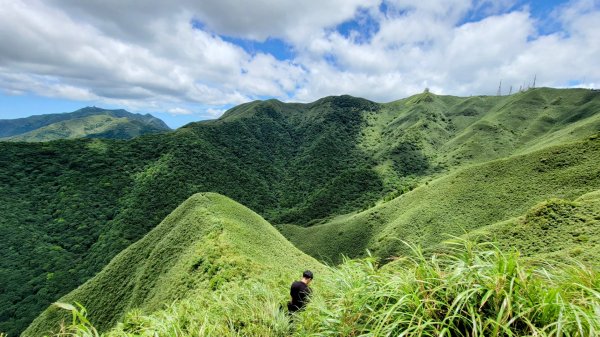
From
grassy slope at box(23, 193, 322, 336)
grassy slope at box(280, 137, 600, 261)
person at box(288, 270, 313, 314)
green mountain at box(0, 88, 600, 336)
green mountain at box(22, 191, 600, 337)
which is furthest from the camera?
green mountain at box(0, 88, 600, 336)

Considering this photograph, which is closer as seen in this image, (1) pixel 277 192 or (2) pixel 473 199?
(2) pixel 473 199

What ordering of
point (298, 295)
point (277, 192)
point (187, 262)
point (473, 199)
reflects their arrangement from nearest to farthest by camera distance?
point (298, 295)
point (187, 262)
point (473, 199)
point (277, 192)

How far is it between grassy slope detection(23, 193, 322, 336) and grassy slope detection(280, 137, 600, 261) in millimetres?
16891

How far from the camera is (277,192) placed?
196m

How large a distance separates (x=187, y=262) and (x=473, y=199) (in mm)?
66992

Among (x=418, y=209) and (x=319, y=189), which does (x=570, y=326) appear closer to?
(x=418, y=209)

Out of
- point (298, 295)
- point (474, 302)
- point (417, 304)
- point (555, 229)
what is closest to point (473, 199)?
point (555, 229)

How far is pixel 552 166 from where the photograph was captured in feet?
227

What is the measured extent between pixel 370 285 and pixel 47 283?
408ft

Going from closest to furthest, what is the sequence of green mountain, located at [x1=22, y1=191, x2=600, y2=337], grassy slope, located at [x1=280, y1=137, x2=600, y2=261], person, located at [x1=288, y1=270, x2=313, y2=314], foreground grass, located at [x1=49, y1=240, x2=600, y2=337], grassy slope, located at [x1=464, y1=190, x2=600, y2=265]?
foreground grass, located at [x1=49, y1=240, x2=600, y2=337], green mountain, located at [x1=22, y1=191, x2=600, y2=337], person, located at [x1=288, y1=270, x2=313, y2=314], grassy slope, located at [x1=464, y1=190, x2=600, y2=265], grassy slope, located at [x1=280, y1=137, x2=600, y2=261]

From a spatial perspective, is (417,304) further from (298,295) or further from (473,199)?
(473,199)

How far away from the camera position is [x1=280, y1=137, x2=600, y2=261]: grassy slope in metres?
64.1

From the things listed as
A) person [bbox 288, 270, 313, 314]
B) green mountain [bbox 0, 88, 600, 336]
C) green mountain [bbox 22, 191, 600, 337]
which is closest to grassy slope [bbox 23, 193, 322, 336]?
person [bbox 288, 270, 313, 314]

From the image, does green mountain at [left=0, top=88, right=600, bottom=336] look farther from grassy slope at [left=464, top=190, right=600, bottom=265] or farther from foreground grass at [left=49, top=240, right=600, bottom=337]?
foreground grass at [left=49, top=240, right=600, bottom=337]
